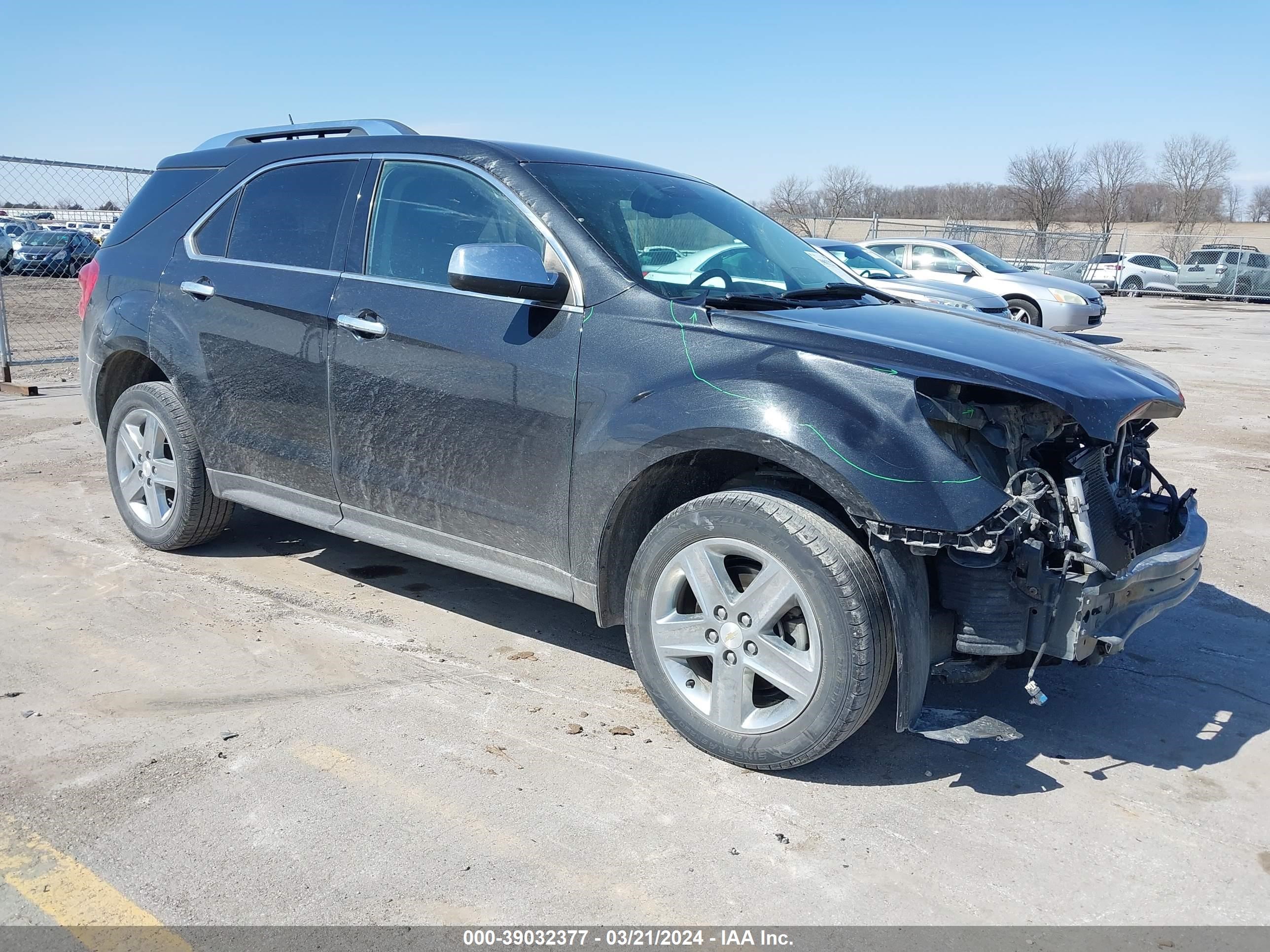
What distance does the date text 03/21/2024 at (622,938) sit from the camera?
8.19 ft

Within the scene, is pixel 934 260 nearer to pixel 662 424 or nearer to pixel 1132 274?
pixel 662 424

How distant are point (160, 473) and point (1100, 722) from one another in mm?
4248

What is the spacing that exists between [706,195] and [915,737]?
7.84 feet

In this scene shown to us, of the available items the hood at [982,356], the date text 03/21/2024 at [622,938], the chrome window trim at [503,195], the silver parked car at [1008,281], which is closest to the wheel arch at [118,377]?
A: the chrome window trim at [503,195]

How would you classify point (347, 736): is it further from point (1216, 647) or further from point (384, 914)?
point (1216, 647)

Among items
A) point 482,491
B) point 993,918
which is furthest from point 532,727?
point 993,918

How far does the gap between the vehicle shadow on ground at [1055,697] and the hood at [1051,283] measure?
13.3m

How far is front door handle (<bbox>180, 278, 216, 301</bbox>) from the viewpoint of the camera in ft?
15.5

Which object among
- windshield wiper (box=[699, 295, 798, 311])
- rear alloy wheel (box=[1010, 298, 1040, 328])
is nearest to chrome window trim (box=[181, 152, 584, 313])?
windshield wiper (box=[699, 295, 798, 311])

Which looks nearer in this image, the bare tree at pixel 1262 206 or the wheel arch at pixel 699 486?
the wheel arch at pixel 699 486

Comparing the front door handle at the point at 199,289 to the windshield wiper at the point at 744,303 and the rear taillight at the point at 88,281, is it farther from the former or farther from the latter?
the windshield wiper at the point at 744,303

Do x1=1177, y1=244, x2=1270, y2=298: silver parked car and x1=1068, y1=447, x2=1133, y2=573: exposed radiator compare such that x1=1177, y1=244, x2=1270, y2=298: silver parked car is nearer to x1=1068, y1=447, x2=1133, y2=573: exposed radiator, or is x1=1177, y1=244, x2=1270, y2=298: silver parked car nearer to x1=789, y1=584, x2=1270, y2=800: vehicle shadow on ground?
x1=789, y1=584, x2=1270, y2=800: vehicle shadow on ground

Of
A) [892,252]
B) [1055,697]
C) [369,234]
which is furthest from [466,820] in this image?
[892,252]

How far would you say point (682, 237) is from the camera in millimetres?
4062
